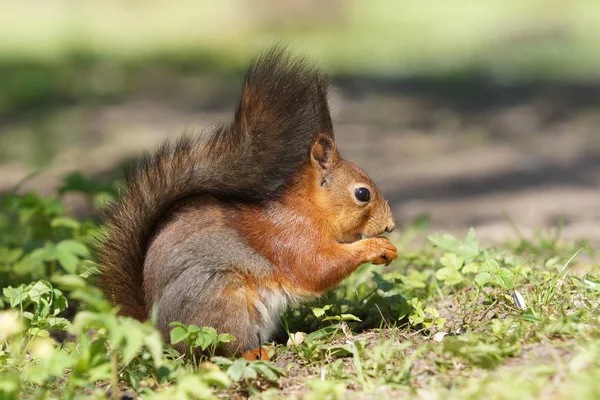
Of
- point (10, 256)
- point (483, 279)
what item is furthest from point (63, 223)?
point (483, 279)

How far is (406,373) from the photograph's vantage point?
223 centimetres

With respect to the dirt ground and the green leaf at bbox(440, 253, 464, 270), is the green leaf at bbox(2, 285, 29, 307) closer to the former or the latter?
the green leaf at bbox(440, 253, 464, 270)

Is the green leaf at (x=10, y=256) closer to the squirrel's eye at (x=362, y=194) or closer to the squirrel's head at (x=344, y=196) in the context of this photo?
the squirrel's head at (x=344, y=196)


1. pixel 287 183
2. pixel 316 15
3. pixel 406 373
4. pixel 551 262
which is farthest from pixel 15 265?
pixel 316 15

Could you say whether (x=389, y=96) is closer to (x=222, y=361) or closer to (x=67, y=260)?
(x=67, y=260)

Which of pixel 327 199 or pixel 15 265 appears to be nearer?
pixel 327 199

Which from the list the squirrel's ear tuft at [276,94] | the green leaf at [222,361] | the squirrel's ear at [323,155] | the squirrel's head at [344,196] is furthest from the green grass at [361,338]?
the squirrel's ear tuft at [276,94]

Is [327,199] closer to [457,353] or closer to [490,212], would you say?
[457,353]

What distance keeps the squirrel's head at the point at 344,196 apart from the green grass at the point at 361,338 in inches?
10.1

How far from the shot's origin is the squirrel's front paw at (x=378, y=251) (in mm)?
2645

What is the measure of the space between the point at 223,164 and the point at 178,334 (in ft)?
1.99

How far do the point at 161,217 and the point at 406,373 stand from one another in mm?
909

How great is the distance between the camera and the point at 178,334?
227cm

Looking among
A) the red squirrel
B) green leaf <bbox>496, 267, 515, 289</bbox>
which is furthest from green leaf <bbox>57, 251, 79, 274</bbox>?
green leaf <bbox>496, 267, 515, 289</bbox>
